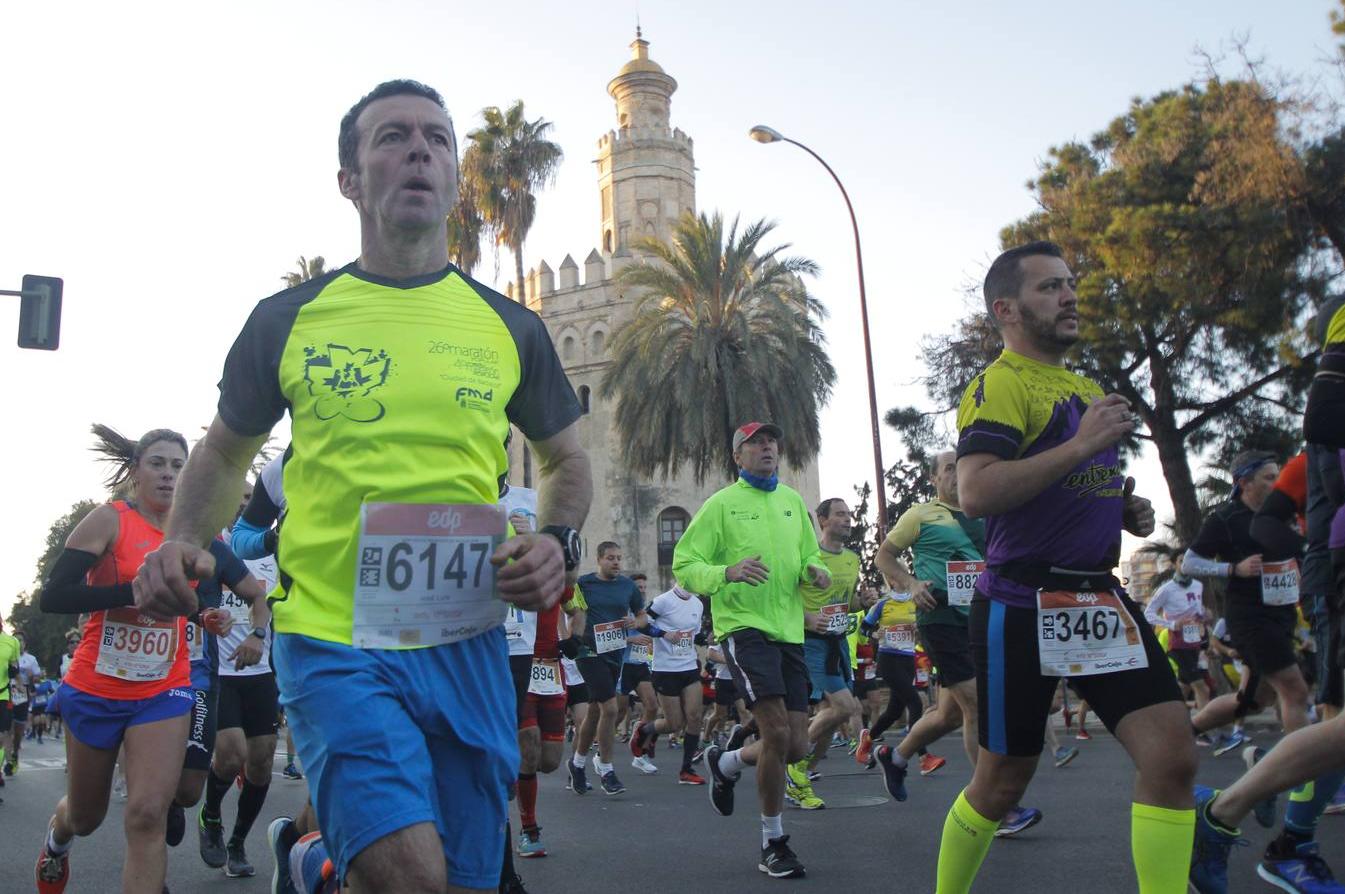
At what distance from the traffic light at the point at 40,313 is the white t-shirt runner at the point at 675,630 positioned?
750 centimetres

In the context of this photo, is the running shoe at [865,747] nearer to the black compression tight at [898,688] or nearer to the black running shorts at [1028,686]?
the black compression tight at [898,688]

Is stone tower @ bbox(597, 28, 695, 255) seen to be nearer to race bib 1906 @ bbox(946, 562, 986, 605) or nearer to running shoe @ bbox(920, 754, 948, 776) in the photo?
running shoe @ bbox(920, 754, 948, 776)

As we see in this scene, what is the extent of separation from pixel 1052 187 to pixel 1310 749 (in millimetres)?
24550

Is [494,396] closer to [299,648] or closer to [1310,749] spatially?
[299,648]

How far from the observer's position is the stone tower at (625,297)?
60406 mm

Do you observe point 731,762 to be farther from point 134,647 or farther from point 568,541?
point 568,541

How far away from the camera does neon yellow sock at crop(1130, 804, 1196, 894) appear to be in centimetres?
389

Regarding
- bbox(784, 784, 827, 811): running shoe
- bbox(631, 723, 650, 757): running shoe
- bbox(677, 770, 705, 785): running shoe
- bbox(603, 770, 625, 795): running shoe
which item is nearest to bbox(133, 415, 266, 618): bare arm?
bbox(784, 784, 827, 811): running shoe

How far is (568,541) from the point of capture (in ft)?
10.3

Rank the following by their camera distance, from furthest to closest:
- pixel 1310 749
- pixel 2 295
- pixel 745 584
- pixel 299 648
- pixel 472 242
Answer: pixel 472 242
pixel 2 295
pixel 745 584
pixel 1310 749
pixel 299 648

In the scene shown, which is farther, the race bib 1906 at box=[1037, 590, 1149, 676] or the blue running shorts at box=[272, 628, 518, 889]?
the race bib 1906 at box=[1037, 590, 1149, 676]

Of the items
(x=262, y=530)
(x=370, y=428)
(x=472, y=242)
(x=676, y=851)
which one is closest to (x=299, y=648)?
(x=370, y=428)

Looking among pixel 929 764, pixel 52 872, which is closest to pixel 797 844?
pixel 52 872

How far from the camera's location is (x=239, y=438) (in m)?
3.24
